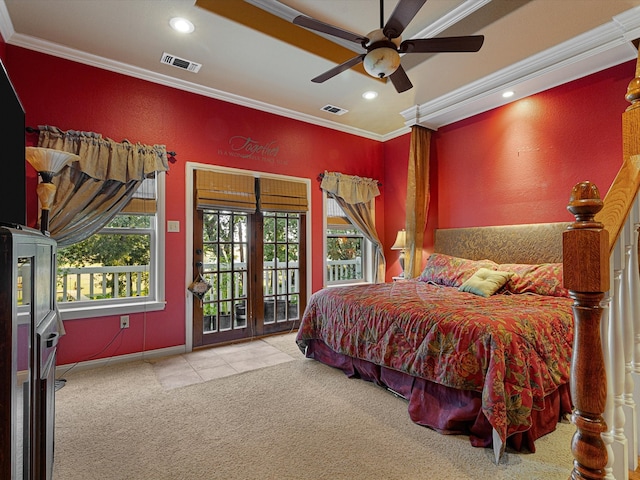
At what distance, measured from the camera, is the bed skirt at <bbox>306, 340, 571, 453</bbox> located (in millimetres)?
1915

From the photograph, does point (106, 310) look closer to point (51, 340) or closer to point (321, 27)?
point (51, 340)

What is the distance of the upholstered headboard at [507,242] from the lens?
11.1 feet

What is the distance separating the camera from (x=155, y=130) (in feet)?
11.8

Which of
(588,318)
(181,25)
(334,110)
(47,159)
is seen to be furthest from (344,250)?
(588,318)

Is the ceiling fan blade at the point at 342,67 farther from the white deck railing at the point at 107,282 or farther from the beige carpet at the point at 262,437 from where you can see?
the beige carpet at the point at 262,437

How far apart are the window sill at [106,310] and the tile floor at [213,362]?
562 mm

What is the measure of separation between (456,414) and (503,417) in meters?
0.34

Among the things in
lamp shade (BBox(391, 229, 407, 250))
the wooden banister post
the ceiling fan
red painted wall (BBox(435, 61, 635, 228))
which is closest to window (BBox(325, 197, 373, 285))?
lamp shade (BBox(391, 229, 407, 250))

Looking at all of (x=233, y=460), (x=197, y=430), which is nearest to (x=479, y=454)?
(x=233, y=460)

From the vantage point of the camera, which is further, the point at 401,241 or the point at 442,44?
the point at 401,241

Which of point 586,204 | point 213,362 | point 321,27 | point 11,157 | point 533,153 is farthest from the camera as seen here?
point 533,153

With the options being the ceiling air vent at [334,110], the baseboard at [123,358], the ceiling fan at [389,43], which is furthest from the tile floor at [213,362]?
the ceiling air vent at [334,110]

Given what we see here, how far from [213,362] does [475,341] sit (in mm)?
2578

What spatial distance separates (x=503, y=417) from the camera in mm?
1736
